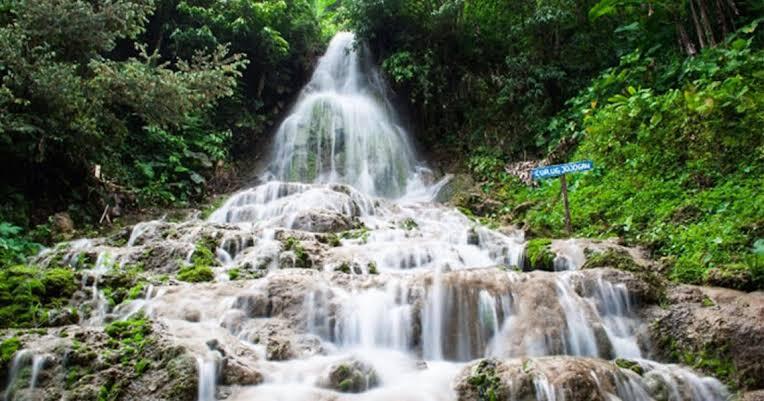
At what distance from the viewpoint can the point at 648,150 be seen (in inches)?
307

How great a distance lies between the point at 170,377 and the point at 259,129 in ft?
42.5

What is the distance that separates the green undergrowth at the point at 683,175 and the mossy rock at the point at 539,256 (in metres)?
1.37

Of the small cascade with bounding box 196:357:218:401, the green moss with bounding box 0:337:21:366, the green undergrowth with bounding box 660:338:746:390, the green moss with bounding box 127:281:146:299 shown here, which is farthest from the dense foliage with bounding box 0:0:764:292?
the small cascade with bounding box 196:357:218:401

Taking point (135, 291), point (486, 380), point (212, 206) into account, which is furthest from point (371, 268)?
point (212, 206)

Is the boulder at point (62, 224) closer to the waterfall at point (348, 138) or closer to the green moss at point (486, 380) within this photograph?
the waterfall at point (348, 138)

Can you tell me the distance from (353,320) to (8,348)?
9.93 ft

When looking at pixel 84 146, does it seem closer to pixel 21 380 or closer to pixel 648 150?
pixel 21 380

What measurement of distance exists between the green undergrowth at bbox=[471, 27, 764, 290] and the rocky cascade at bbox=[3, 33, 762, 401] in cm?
66

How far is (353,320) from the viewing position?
526 cm

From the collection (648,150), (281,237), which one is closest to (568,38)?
(648,150)

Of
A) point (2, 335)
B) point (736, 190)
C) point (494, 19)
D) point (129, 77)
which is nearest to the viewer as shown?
A: point (2, 335)

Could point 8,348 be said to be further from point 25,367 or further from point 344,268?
point 344,268

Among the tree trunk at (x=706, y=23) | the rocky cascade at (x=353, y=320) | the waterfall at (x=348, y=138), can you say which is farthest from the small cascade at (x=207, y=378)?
the tree trunk at (x=706, y=23)

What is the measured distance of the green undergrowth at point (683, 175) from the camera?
596cm
